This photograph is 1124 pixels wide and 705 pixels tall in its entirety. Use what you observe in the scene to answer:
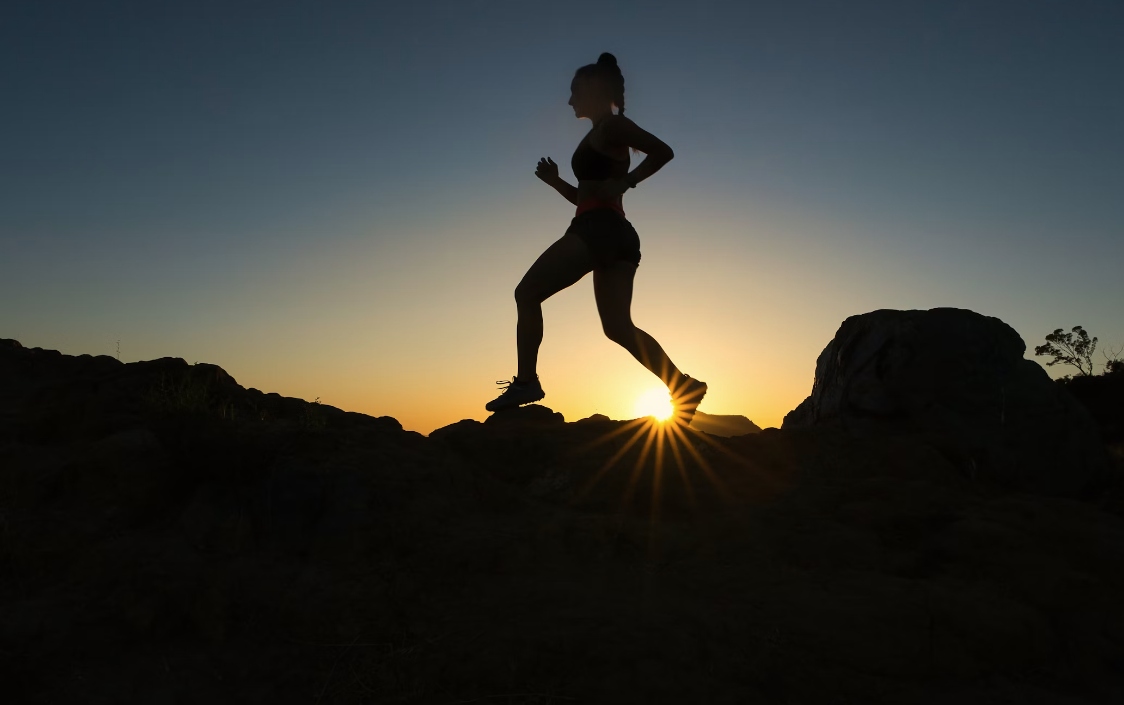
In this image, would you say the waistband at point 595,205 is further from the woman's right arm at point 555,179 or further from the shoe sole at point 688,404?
the shoe sole at point 688,404

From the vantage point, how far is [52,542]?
279cm

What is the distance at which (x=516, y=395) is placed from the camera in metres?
4.88

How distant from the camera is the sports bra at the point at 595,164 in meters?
4.77

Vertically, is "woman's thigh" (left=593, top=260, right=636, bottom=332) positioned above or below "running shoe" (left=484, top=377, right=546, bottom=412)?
above

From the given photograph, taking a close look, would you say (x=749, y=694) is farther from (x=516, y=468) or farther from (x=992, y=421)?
(x=992, y=421)

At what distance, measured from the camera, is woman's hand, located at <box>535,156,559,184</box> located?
5.25 metres

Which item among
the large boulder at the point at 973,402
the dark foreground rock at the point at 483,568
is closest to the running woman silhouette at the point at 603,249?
the dark foreground rock at the point at 483,568

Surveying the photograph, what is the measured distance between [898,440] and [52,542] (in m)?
4.45

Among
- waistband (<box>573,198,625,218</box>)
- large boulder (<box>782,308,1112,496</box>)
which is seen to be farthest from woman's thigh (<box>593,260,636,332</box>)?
large boulder (<box>782,308,1112,496</box>)

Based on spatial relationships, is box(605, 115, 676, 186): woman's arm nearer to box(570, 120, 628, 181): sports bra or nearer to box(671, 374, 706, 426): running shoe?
box(570, 120, 628, 181): sports bra

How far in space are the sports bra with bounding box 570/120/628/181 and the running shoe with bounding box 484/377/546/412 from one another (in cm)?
137

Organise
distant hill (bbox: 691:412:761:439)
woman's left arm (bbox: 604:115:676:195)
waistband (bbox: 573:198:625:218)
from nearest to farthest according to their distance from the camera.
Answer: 1. woman's left arm (bbox: 604:115:676:195)
2. waistband (bbox: 573:198:625:218)
3. distant hill (bbox: 691:412:761:439)

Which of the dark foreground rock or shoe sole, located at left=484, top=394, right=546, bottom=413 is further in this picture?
shoe sole, located at left=484, top=394, right=546, bottom=413

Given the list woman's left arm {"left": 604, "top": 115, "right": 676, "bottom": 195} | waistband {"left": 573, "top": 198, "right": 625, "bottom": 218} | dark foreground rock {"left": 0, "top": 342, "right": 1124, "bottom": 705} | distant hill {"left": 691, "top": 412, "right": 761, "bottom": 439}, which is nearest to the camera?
dark foreground rock {"left": 0, "top": 342, "right": 1124, "bottom": 705}
